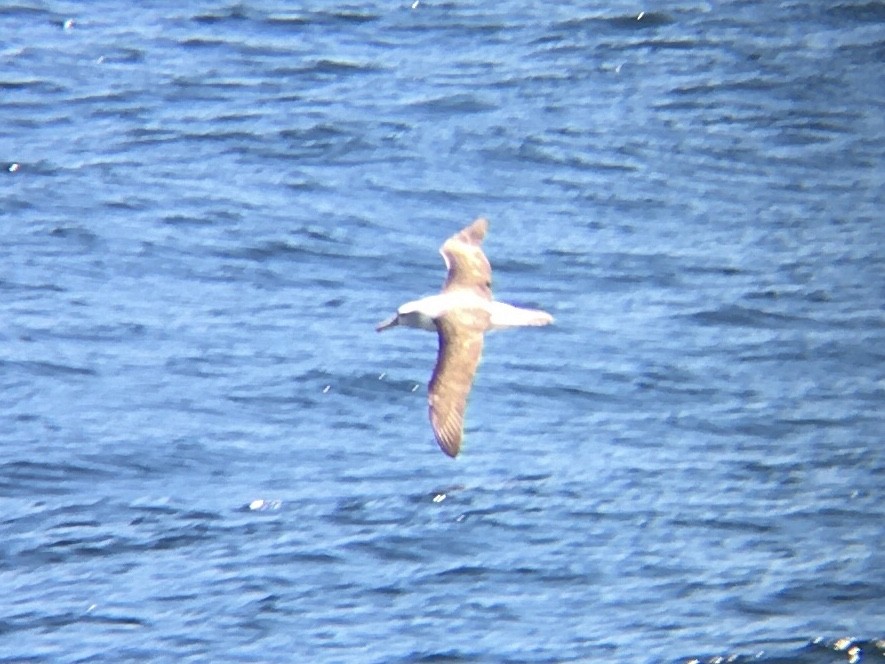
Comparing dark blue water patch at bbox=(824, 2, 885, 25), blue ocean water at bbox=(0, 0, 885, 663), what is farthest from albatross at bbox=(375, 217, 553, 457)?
dark blue water patch at bbox=(824, 2, 885, 25)

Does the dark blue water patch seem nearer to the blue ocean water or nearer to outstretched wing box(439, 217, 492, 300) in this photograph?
the blue ocean water

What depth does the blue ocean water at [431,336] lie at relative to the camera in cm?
1581

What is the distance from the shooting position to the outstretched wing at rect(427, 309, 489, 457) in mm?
13008

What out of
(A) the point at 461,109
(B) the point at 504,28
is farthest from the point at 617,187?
(B) the point at 504,28

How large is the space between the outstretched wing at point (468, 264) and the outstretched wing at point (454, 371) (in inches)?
32.8

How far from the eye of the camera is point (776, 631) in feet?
51.4

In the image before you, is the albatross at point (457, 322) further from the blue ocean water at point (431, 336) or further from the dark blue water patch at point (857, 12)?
the dark blue water patch at point (857, 12)

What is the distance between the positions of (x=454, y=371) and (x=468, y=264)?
6.74 feet

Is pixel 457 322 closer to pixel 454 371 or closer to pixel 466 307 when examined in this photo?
pixel 466 307

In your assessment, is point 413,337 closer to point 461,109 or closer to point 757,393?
point 757,393

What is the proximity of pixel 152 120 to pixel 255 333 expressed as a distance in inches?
246

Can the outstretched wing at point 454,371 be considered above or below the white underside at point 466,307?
below

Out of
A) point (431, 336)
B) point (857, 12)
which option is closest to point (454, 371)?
point (431, 336)

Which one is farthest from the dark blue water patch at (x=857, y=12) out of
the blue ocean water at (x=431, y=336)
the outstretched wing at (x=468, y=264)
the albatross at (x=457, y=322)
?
the albatross at (x=457, y=322)
